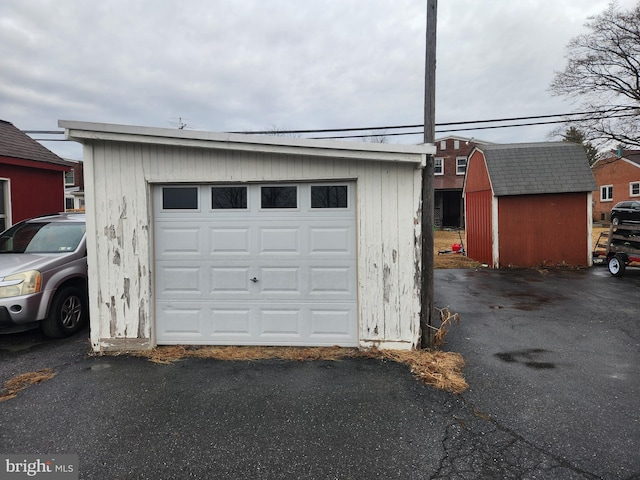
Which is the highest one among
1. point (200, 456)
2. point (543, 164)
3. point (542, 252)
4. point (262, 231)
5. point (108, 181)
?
point (543, 164)

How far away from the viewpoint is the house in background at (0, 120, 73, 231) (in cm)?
869

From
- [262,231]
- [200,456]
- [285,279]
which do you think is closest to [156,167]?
[262,231]

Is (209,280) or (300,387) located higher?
(209,280)

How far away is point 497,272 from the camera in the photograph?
11.6 meters

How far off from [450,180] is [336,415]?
92.3ft

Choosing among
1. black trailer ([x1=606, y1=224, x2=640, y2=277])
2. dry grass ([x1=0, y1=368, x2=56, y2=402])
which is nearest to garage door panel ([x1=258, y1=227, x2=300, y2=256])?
dry grass ([x1=0, y1=368, x2=56, y2=402])

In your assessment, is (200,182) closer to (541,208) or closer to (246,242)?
(246,242)

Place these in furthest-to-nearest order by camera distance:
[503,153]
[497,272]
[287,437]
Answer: [503,153], [497,272], [287,437]

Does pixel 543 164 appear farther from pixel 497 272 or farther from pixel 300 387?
pixel 300 387

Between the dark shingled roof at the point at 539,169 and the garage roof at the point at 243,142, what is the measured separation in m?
9.05

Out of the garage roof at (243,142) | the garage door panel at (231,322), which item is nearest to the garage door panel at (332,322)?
the garage door panel at (231,322)

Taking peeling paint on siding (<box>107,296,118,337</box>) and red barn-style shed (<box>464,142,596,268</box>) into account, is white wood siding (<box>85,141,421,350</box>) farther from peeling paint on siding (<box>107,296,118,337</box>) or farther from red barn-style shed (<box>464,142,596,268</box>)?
red barn-style shed (<box>464,142,596,268</box>)

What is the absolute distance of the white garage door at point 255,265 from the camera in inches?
192

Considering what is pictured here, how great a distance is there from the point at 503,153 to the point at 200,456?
13.1 m
